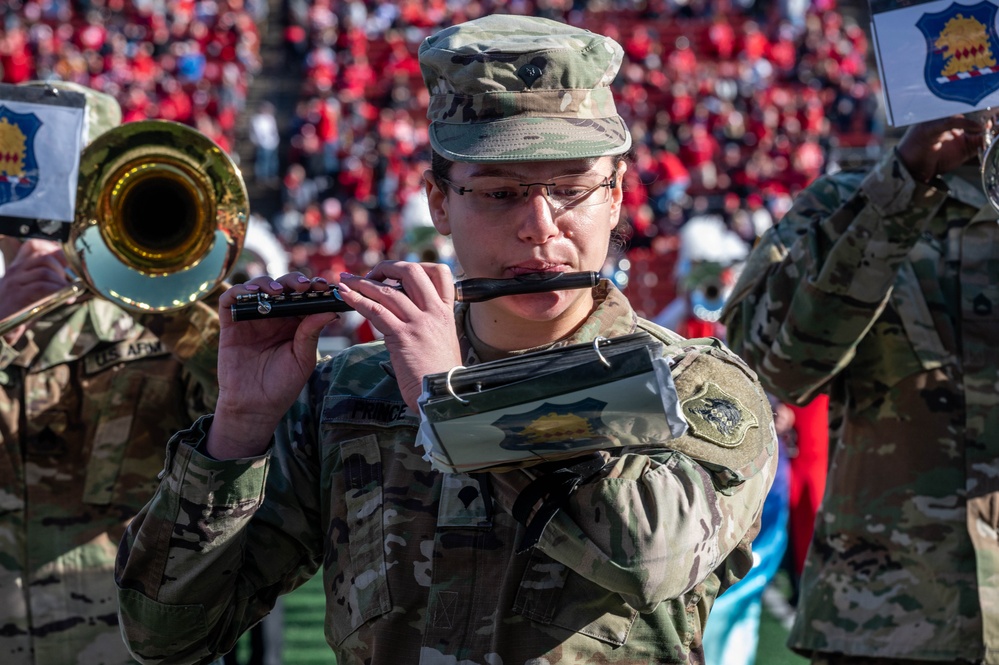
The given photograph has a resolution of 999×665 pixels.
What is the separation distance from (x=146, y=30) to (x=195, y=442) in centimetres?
2514

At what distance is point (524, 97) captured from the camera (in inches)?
90.4

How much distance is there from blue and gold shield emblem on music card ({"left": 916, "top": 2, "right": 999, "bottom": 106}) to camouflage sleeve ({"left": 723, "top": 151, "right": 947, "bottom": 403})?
0.98 feet

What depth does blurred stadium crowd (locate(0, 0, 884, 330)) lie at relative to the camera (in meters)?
21.9

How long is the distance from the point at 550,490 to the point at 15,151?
210 centimetres

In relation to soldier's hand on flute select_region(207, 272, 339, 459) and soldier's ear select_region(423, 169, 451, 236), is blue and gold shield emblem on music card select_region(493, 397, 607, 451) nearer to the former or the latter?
soldier's hand on flute select_region(207, 272, 339, 459)

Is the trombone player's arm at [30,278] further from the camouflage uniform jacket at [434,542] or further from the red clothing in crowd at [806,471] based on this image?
the red clothing in crowd at [806,471]

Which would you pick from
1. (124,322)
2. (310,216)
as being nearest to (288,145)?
(310,216)

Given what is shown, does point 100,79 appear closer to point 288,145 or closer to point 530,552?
point 288,145

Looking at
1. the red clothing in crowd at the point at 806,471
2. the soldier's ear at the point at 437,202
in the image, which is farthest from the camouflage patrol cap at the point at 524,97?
the red clothing in crowd at the point at 806,471

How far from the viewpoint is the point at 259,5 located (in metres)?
27.0

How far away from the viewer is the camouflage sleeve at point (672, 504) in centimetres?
200

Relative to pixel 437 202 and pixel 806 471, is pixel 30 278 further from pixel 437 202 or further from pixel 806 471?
pixel 806 471

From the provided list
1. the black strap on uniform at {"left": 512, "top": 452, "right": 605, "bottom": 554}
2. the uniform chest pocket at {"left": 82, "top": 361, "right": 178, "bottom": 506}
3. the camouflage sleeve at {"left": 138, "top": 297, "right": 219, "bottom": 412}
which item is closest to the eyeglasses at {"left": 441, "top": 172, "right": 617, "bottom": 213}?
the black strap on uniform at {"left": 512, "top": 452, "right": 605, "bottom": 554}

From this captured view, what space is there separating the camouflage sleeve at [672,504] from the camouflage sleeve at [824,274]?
139 cm
